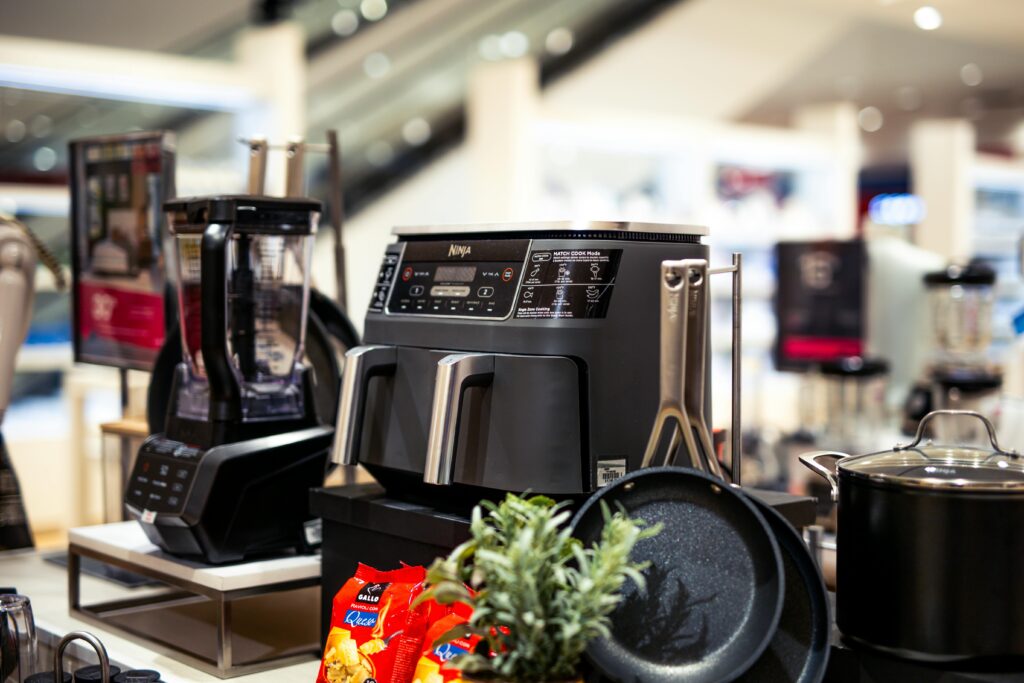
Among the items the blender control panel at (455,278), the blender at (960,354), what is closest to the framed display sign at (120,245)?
the blender control panel at (455,278)

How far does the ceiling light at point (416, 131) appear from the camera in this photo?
7652 mm

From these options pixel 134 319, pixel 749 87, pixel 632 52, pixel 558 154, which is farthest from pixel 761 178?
pixel 134 319

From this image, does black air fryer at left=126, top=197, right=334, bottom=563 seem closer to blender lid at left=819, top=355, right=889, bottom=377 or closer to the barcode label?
the barcode label

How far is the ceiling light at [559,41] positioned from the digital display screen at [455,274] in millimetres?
6417

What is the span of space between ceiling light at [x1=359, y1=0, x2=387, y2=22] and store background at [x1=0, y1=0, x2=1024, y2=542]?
0.6 inches

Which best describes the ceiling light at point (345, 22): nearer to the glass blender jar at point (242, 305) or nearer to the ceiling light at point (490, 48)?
the ceiling light at point (490, 48)

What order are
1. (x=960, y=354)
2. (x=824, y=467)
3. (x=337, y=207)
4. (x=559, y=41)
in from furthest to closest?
(x=559, y=41)
(x=960, y=354)
(x=337, y=207)
(x=824, y=467)

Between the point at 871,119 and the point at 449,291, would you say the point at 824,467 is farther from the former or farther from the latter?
the point at 871,119

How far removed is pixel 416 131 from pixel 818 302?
141 inches

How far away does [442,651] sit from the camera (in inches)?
56.4

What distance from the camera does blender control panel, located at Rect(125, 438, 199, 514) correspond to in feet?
6.22

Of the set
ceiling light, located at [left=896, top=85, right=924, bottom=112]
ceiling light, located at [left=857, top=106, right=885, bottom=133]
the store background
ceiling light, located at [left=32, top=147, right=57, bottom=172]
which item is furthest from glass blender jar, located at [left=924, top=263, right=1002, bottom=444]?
ceiling light, located at [left=857, top=106, right=885, bottom=133]

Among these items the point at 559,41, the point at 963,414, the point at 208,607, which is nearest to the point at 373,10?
the point at 559,41

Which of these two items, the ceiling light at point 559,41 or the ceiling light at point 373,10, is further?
the ceiling light at point 559,41
